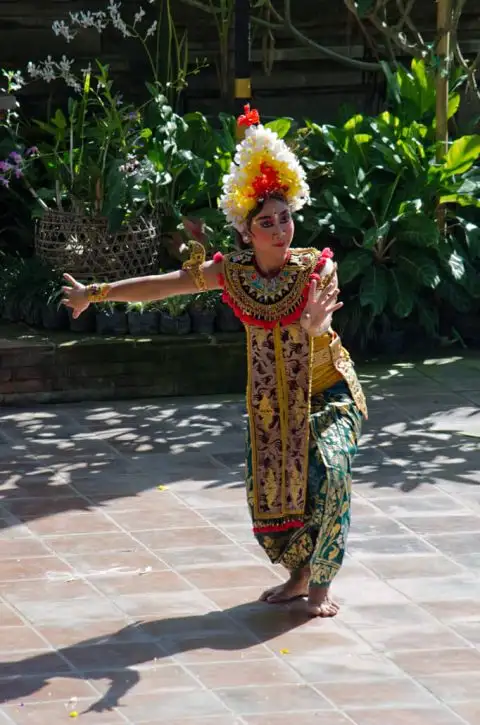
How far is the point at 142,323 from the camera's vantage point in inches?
378

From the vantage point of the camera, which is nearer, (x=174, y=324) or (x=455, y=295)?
(x=174, y=324)

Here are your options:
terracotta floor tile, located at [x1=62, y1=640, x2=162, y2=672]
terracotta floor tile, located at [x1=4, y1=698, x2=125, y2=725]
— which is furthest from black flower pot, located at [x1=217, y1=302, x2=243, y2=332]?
terracotta floor tile, located at [x1=4, y1=698, x2=125, y2=725]

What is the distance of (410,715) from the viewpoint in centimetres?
505

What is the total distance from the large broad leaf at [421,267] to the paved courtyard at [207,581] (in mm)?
1041

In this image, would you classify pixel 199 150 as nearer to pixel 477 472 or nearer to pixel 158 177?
pixel 158 177

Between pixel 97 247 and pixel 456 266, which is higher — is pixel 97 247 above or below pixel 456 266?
above

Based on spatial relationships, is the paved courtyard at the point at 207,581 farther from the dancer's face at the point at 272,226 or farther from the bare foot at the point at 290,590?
the dancer's face at the point at 272,226

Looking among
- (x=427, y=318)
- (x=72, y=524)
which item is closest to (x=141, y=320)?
(x=427, y=318)

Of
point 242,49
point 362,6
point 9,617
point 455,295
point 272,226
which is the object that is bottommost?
point 9,617

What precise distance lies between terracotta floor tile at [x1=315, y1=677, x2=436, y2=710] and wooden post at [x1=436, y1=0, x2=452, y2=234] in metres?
5.48

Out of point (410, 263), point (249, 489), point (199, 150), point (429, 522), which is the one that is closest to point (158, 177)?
A: point (199, 150)

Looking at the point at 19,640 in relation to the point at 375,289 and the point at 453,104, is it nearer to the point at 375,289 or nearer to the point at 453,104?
the point at 375,289

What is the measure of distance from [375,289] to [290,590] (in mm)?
4049

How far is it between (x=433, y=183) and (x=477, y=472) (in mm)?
2856
